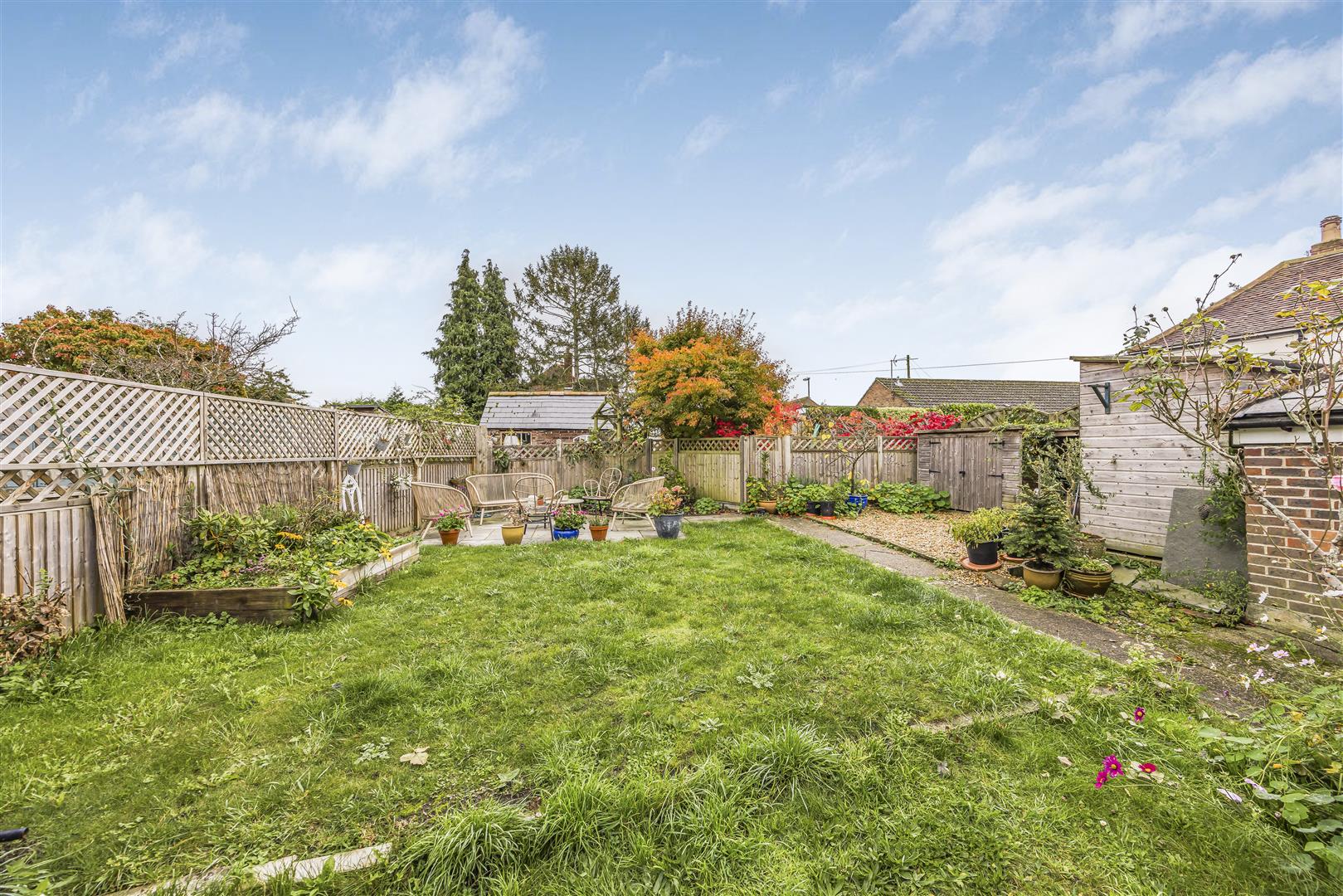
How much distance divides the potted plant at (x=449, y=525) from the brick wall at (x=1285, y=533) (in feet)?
26.4

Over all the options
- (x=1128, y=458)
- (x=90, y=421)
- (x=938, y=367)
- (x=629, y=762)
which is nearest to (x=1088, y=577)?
(x=1128, y=458)

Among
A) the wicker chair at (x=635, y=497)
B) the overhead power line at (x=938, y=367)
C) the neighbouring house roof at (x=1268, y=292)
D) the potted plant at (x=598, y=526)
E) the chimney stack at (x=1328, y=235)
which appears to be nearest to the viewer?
the potted plant at (x=598, y=526)

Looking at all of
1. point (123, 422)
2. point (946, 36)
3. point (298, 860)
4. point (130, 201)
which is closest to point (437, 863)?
point (298, 860)

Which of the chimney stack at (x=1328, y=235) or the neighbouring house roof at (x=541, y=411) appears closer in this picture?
the chimney stack at (x=1328, y=235)

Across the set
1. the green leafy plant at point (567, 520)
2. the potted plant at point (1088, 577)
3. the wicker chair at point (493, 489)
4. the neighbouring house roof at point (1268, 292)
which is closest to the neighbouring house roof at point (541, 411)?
the wicker chair at point (493, 489)

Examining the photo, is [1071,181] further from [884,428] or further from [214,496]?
[214,496]

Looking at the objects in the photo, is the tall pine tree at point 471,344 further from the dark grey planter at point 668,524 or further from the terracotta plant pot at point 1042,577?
the terracotta plant pot at point 1042,577

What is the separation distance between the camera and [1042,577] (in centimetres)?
452

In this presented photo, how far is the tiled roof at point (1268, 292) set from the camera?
7555mm

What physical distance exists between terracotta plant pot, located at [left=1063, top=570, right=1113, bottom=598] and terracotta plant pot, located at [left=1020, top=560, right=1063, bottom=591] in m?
0.12

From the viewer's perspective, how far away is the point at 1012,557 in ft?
16.9

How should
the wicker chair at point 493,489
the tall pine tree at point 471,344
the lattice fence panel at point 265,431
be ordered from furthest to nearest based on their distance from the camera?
1. the tall pine tree at point 471,344
2. the wicker chair at point 493,489
3. the lattice fence panel at point 265,431

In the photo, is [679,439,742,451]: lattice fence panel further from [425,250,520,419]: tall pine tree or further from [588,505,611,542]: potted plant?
[425,250,520,419]: tall pine tree

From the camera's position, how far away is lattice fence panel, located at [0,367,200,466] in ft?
10.2
